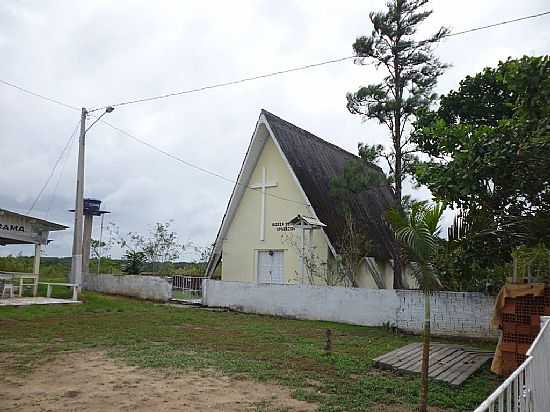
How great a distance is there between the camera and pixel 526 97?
25.3 ft

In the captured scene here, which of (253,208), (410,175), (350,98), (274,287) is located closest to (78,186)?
(253,208)

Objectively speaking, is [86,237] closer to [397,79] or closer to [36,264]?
[36,264]

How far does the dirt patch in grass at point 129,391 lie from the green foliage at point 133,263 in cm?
1731

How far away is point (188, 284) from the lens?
874 inches

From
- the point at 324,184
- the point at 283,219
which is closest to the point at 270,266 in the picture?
the point at 283,219

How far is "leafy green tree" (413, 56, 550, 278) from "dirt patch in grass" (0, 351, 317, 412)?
3.37m

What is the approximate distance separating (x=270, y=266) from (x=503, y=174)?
13.3 metres

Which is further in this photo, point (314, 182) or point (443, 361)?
point (314, 182)

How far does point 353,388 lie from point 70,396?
3.53 m

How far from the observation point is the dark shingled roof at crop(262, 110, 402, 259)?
19.0 metres

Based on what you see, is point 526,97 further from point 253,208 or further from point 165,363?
point 253,208

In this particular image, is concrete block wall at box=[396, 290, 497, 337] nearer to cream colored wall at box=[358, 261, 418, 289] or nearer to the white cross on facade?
cream colored wall at box=[358, 261, 418, 289]

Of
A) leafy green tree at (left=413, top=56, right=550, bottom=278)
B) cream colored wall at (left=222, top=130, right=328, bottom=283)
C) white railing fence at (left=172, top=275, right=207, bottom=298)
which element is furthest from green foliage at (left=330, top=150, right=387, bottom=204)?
white railing fence at (left=172, top=275, right=207, bottom=298)

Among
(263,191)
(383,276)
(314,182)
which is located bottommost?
(383,276)
